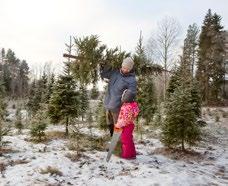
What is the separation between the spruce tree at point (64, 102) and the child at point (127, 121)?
5.72 meters

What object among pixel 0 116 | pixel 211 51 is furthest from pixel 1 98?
pixel 211 51

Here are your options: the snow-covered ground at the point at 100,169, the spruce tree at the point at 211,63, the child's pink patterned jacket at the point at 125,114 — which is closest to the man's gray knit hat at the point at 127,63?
the child's pink patterned jacket at the point at 125,114

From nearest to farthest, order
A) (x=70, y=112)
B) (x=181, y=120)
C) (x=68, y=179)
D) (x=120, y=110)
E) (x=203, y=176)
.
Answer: (x=68, y=179) < (x=203, y=176) < (x=120, y=110) < (x=181, y=120) < (x=70, y=112)

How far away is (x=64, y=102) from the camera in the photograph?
1529cm

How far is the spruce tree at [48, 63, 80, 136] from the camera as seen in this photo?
1520cm

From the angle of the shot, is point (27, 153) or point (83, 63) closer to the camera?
point (27, 153)

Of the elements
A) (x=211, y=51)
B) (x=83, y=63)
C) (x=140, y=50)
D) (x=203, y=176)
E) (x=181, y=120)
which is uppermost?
(x=211, y=51)

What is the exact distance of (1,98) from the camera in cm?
1136

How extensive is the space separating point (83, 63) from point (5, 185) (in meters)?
4.13

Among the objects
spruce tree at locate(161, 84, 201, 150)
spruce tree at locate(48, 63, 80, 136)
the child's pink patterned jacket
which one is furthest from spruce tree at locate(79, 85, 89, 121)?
spruce tree at locate(161, 84, 201, 150)

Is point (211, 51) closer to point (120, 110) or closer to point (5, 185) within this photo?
point (120, 110)

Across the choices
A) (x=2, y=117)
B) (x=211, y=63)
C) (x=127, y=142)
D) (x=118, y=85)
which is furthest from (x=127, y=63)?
(x=211, y=63)

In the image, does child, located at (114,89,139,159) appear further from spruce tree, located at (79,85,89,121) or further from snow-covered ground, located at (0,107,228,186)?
spruce tree, located at (79,85,89,121)

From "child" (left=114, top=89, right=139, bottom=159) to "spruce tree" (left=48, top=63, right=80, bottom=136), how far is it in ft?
18.8
